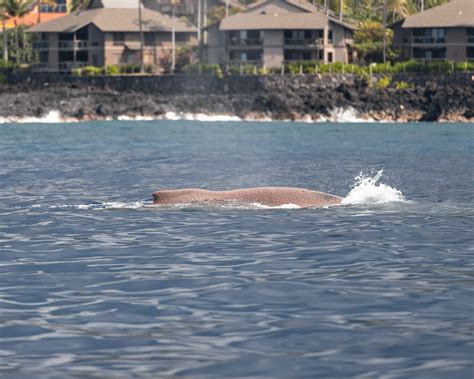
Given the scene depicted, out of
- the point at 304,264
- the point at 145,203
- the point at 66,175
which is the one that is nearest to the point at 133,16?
the point at 66,175

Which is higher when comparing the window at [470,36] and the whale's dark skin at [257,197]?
the window at [470,36]

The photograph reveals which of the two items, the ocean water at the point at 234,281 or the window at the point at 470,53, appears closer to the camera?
the ocean water at the point at 234,281

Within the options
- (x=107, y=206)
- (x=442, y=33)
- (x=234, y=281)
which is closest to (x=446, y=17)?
(x=442, y=33)

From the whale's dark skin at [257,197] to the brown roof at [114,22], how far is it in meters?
106

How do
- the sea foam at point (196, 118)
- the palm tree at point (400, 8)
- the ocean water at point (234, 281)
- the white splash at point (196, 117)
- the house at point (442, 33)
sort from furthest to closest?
the palm tree at point (400, 8) → the house at point (442, 33) → the white splash at point (196, 117) → the sea foam at point (196, 118) → the ocean water at point (234, 281)

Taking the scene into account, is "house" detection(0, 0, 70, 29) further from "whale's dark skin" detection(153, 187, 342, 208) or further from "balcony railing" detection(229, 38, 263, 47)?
"whale's dark skin" detection(153, 187, 342, 208)

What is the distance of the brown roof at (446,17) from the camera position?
414ft

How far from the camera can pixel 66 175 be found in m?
47.5

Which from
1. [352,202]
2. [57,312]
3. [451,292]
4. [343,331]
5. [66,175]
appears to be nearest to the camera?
[343,331]

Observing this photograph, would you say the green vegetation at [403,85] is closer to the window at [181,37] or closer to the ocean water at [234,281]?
the window at [181,37]

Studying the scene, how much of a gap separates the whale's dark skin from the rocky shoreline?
85.3 meters

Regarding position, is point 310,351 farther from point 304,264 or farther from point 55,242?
point 55,242

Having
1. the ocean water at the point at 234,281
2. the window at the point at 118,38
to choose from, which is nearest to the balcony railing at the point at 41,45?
the window at the point at 118,38

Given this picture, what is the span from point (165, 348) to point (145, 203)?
18500 millimetres
